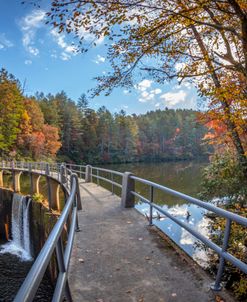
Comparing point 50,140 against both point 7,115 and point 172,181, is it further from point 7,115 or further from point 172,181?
point 172,181

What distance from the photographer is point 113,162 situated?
7894 cm

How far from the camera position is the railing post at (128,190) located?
324 inches

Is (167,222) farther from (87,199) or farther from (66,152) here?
(66,152)

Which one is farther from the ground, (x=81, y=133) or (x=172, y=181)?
(x=81, y=133)

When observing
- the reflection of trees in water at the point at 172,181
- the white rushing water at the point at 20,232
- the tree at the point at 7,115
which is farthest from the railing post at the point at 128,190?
the tree at the point at 7,115

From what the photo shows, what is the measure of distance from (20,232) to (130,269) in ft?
56.1

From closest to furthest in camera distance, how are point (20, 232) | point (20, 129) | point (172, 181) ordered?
point (20, 232) < point (172, 181) < point (20, 129)

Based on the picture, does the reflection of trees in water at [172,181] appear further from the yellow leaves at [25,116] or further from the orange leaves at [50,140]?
the yellow leaves at [25,116]

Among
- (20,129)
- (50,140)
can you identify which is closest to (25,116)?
(20,129)

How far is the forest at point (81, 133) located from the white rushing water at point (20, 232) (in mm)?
12705

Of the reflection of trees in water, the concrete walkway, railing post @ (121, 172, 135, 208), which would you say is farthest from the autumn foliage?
the concrete walkway

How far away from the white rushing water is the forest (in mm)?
12705

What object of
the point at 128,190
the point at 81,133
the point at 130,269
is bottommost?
the point at 130,269

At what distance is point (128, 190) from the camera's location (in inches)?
327
